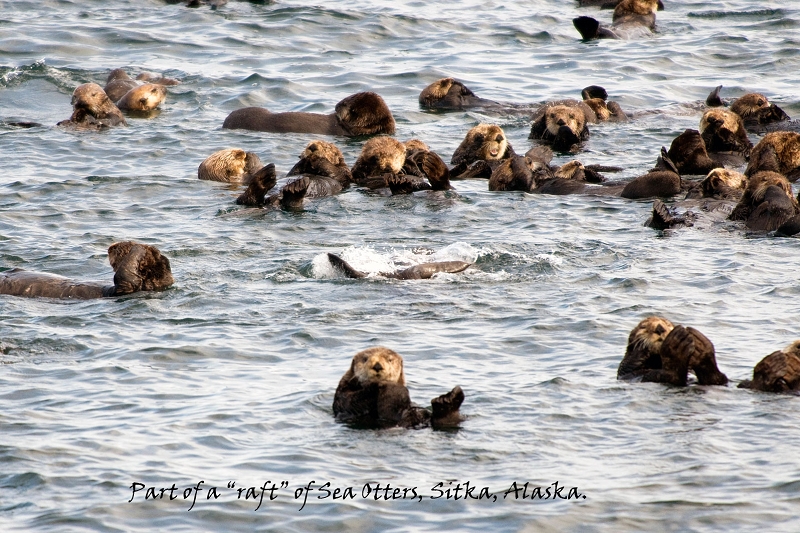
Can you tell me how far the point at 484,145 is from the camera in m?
11.5

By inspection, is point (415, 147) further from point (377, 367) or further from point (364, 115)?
point (377, 367)

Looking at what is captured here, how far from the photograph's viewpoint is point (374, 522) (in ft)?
15.4

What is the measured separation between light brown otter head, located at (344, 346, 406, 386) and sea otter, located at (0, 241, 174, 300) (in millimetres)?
2264

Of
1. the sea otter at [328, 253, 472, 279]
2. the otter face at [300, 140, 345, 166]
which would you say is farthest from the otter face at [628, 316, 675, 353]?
the otter face at [300, 140, 345, 166]

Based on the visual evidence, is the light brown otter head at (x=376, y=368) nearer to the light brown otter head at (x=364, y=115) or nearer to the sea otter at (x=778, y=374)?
the sea otter at (x=778, y=374)

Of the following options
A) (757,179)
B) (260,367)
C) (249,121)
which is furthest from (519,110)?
(260,367)

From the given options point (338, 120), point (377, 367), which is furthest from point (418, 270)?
point (338, 120)

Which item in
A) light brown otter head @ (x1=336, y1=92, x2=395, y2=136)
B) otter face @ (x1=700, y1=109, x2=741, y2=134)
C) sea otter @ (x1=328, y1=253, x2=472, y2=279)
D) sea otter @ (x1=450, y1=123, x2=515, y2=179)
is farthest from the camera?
light brown otter head @ (x1=336, y1=92, x2=395, y2=136)

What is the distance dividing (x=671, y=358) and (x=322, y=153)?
5405mm

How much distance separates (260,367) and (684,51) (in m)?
13.6

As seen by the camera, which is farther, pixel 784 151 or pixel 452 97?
pixel 452 97

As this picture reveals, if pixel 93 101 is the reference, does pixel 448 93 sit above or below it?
above

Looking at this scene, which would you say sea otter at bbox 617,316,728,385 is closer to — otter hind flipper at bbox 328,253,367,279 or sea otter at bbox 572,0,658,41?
otter hind flipper at bbox 328,253,367,279

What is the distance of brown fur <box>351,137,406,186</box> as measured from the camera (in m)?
10.7
